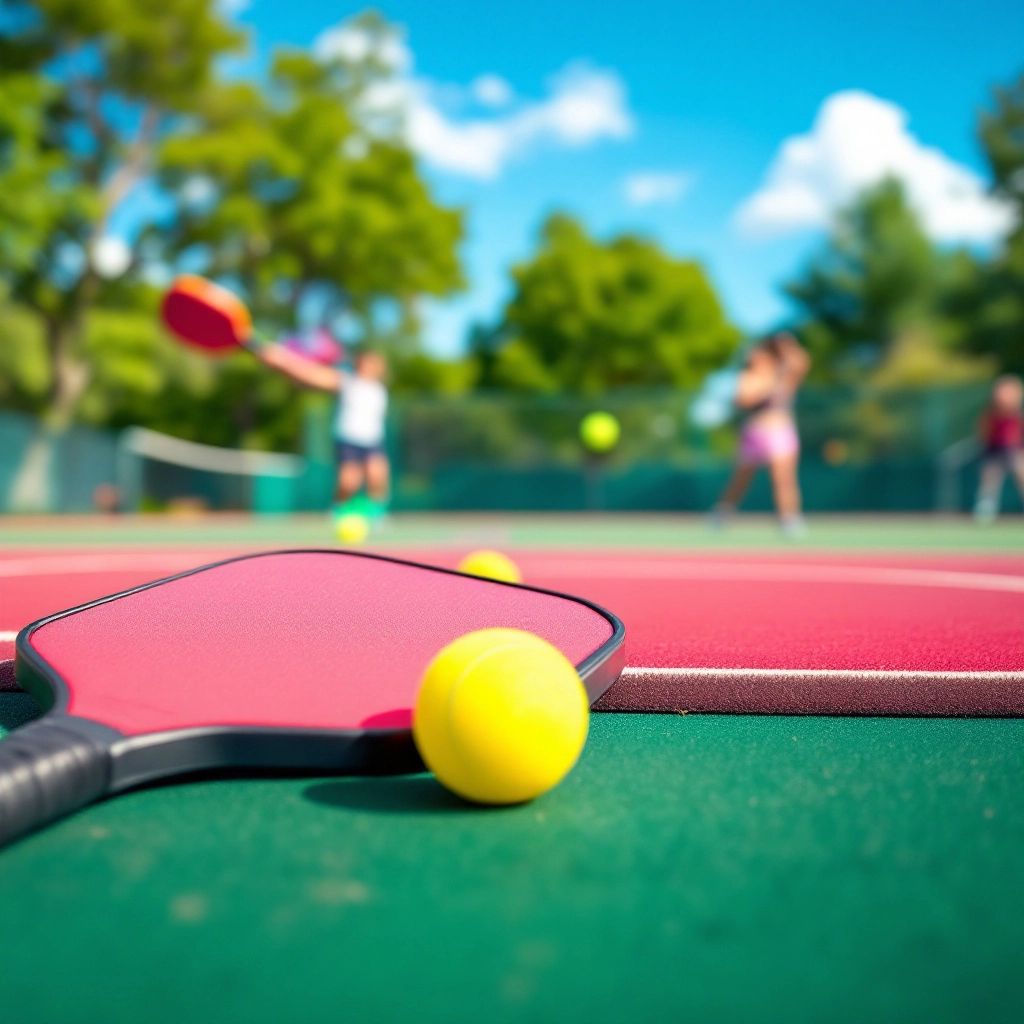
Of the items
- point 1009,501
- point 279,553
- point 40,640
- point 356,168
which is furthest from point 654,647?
point 356,168

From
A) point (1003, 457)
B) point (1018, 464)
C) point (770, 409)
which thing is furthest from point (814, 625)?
point (1018, 464)

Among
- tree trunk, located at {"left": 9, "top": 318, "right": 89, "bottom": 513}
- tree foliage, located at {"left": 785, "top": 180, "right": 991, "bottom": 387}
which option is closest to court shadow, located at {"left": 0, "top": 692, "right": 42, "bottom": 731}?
tree trunk, located at {"left": 9, "top": 318, "right": 89, "bottom": 513}

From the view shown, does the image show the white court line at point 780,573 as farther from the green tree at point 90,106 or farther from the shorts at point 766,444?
the green tree at point 90,106

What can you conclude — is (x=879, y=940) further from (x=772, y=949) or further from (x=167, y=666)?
(x=167, y=666)

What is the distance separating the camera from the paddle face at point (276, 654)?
5.86ft

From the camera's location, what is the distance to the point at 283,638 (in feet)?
7.45

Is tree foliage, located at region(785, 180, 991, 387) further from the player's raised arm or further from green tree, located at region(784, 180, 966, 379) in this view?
the player's raised arm

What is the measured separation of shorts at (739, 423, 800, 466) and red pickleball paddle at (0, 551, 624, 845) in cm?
898

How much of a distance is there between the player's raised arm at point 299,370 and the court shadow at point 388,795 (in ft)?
25.4

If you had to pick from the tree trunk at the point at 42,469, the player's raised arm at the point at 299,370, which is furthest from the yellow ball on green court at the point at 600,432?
the tree trunk at the point at 42,469

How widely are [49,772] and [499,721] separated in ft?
2.17

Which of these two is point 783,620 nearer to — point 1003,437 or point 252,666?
point 252,666

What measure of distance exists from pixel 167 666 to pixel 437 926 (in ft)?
3.42

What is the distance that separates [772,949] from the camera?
121 cm
